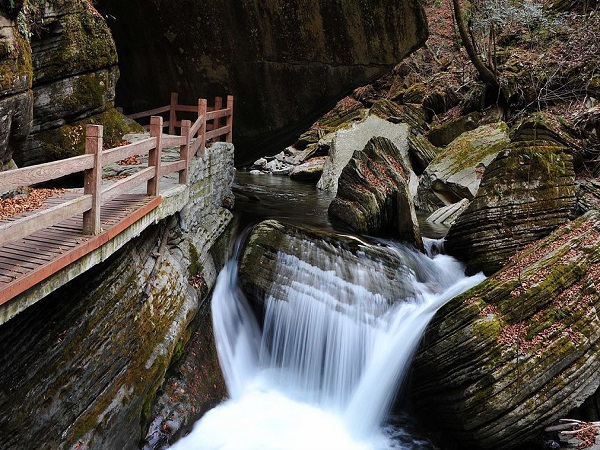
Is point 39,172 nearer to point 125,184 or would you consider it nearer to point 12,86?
point 125,184

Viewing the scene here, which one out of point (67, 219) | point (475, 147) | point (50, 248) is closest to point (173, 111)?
point (67, 219)

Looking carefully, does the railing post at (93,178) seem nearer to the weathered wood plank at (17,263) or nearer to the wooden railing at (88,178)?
the wooden railing at (88,178)

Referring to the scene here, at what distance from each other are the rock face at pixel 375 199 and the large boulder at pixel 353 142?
584cm

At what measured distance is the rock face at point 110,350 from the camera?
17.5 feet

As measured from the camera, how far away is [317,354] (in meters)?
9.12

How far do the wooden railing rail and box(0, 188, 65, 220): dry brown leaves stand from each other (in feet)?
2.09

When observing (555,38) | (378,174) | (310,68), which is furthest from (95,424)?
(555,38)

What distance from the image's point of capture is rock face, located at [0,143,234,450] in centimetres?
533

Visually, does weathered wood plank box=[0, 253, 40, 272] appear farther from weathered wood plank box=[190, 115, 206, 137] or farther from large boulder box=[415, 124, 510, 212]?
large boulder box=[415, 124, 510, 212]

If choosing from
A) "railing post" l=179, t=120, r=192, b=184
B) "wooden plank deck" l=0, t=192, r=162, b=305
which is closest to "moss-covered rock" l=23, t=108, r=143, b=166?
"railing post" l=179, t=120, r=192, b=184

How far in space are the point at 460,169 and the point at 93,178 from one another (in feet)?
42.3

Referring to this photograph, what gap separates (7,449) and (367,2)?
467 inches

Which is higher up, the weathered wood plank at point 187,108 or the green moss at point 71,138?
the weathered wood plank at point 187,108

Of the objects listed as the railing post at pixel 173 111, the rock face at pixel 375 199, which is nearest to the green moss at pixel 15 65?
the railing post at pixel 173 111
